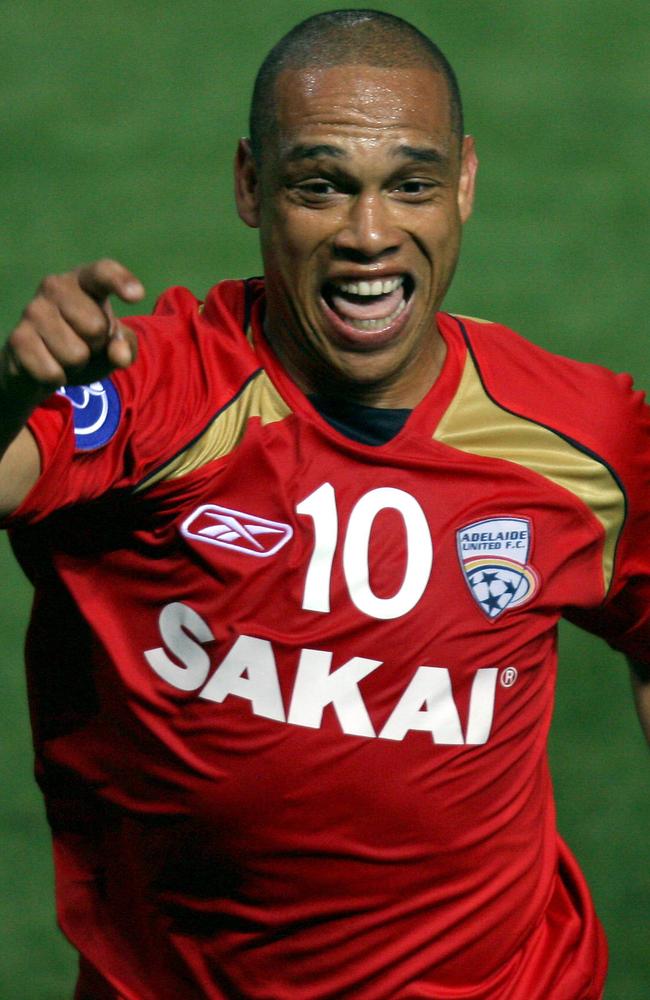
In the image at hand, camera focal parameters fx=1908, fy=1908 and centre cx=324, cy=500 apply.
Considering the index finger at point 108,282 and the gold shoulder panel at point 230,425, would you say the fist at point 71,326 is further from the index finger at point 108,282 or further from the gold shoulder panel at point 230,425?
the gold shoulder panel at point 230,425

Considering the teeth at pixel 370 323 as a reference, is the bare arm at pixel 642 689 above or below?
below

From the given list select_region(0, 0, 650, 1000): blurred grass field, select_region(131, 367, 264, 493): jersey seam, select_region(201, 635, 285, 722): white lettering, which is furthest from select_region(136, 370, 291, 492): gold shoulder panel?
select_region(0, 0, 650, 1000): blurred grass field

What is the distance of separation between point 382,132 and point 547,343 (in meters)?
2.07

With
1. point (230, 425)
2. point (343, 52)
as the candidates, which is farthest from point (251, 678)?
point (343, 52)

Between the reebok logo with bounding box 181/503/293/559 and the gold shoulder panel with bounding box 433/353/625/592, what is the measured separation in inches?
10.4

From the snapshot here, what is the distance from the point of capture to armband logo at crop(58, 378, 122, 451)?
214 cm

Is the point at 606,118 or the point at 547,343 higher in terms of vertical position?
the point at 606,118

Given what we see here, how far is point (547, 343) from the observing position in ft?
14.3

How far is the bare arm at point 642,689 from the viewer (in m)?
2.82

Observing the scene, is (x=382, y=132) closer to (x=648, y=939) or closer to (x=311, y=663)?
(x=311, y=663)

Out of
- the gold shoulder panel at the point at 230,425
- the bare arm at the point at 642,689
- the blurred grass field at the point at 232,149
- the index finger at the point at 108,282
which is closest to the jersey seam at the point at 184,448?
the gold shoulder panel at the point at 230,425

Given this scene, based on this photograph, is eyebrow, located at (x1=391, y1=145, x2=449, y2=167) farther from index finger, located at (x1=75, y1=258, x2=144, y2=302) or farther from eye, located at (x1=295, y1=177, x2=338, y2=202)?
index finger, located at (x1=75, y1=258, x2=144, y2=302)

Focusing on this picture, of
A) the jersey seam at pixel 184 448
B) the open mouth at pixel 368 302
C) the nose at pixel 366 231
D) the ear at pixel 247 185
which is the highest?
the ear at pixel 247 185

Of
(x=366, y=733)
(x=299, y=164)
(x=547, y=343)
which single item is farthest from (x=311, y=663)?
(x=547, y=343)
